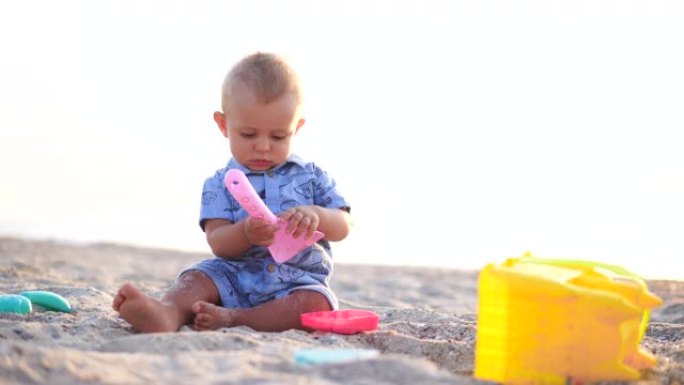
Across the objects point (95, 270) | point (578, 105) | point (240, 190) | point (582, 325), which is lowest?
point (95, 270)

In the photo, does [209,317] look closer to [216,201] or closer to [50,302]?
[216,201]

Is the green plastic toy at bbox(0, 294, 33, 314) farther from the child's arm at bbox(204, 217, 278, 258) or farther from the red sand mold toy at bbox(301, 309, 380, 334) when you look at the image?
the red sand mold toy at bbox(301, 309, 380, 334)

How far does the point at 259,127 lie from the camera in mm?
2957

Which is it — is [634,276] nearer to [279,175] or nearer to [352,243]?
[279,175]

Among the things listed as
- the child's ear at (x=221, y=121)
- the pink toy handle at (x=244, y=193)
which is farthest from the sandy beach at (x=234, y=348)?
the child's ear at (x=221, y=121)

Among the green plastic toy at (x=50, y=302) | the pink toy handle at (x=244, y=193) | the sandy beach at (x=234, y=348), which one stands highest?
the pink toy handle at (x=244, y=193)

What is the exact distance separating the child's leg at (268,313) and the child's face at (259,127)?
1.57 feet

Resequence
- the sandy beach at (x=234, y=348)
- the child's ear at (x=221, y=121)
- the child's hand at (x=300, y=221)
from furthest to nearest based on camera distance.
Result: the child's ear at (x=221, y=121) → the child's hand at (x=300, y=221) → the sandy beach at (x=234, y=348)

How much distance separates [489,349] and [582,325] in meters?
0.25

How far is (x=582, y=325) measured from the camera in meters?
2.22

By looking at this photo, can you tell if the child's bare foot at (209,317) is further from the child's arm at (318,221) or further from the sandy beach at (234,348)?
the child's arm at (318,221)

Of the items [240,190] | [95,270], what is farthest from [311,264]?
[95,270]

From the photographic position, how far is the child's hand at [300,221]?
111 inches

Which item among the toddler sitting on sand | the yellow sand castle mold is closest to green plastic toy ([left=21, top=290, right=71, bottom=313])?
the toddler sitting on sand
